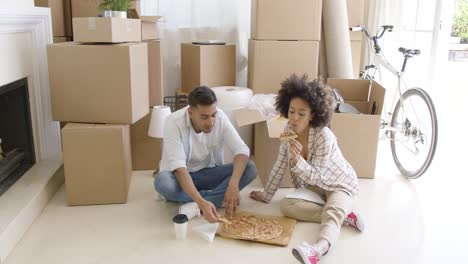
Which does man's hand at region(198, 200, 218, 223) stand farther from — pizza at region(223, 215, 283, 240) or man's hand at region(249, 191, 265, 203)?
man's hand at region(249, 191, 265, 203)

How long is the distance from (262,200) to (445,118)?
191 cm

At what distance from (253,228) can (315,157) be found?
492 mm

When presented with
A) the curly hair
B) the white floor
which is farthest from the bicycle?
the curly hair

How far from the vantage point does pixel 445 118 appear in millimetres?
3611

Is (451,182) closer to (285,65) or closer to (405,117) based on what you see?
(405,117)

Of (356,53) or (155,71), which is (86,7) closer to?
(155,71)

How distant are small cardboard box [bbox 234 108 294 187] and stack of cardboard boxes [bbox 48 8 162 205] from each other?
0.69 meters

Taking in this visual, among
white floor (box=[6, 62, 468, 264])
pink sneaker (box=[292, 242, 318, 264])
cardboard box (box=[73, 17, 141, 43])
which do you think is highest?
cardboard box (box=[73, 17, 141, 43])

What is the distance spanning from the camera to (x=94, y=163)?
2.47m

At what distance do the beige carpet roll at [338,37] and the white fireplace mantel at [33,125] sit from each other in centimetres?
203

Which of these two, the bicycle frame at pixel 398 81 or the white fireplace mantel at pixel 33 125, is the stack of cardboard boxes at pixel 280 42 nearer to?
the bicycle frame at pixel 398 81

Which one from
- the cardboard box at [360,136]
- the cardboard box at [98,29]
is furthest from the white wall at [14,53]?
the cardboard box at [360,136]

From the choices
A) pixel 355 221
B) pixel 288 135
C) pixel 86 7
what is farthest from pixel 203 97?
pixel 86 7

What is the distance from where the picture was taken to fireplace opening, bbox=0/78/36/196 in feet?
8.55
